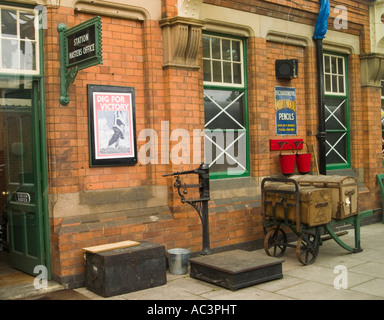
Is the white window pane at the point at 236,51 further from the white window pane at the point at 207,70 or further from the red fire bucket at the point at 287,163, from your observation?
the red fire bucket at the point at 287,163

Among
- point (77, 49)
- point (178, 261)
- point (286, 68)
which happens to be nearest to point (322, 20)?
point (286, 68)

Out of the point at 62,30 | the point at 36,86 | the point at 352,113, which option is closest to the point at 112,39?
the point at 62,30

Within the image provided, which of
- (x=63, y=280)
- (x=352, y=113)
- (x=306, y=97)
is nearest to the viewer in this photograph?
(x=63, y=280)

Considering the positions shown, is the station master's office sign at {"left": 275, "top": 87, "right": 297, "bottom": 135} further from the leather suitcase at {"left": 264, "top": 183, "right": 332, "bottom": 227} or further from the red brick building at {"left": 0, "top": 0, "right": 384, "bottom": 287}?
the leather suitcase at {"left": 264, "top": 183, "right": 332, "bottom": 227}

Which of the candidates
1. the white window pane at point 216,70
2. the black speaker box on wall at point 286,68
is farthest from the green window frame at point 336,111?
the white window pane at point 216,70

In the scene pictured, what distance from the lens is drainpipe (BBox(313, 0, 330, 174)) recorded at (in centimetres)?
981

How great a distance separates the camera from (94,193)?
6805 mm

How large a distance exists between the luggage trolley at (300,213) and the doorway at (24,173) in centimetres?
344

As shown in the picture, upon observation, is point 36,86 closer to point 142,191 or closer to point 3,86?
point 3,86

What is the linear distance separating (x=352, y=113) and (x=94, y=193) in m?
6.89

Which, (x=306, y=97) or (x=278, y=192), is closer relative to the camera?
(x=278, y=192)

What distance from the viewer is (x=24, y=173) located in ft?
23.0

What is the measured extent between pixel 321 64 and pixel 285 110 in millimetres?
1341

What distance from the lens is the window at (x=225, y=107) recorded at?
8.41 meters
